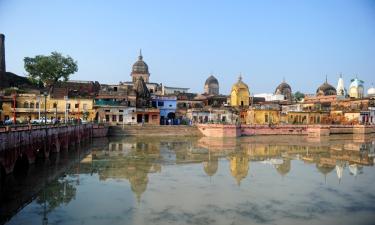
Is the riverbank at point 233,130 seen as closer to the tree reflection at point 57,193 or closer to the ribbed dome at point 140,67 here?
the ribbed dome at point 140,67

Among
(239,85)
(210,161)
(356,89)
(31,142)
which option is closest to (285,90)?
(356,89)

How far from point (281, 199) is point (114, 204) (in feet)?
23.4

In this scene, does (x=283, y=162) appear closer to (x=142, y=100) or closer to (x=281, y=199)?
(x=281, y=199)

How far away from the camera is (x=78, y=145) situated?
36219 mm

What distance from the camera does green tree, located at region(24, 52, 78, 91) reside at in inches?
2207

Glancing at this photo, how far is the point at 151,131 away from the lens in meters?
49.6

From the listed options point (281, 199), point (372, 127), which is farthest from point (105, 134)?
point (372, 127)

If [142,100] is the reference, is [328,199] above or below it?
below

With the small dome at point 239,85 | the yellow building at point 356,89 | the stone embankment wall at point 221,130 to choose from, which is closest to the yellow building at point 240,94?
the small dome at point 239,85

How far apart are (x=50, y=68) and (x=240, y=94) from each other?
3410 cm

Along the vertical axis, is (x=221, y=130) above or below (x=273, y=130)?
above

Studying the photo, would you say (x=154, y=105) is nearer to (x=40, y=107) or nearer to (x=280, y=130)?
(x=40, y=107)

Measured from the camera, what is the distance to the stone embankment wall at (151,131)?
48656mm

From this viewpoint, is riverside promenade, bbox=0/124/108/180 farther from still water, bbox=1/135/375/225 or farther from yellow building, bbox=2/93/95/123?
yellow building, bbox=2/93/95/123
